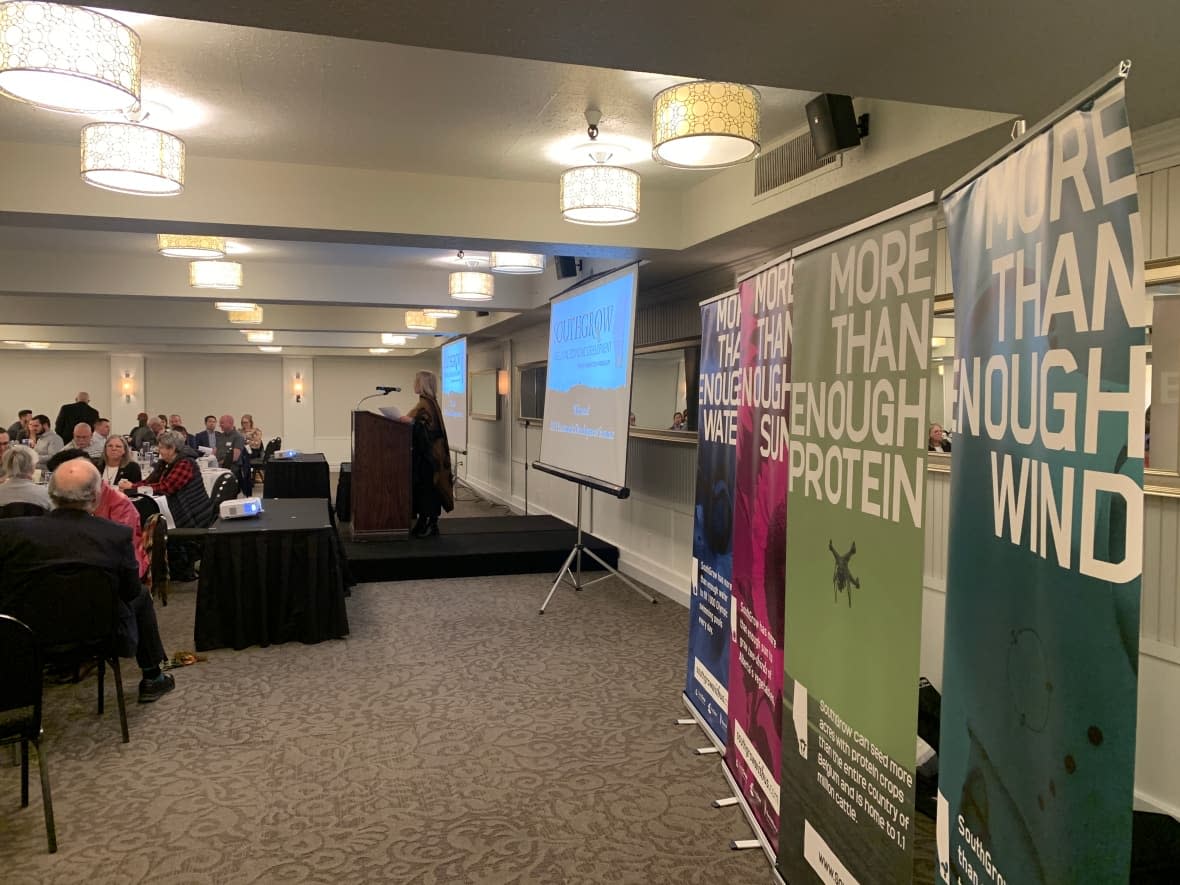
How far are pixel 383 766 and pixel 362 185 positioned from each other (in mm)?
2945

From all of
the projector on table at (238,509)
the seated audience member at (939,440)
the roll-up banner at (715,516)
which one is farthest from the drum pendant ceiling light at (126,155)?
the seated audience member at (939,440)

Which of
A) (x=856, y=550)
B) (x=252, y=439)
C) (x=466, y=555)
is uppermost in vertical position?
(x=856, y=550)

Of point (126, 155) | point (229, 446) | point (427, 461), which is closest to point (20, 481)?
point (126, 155)

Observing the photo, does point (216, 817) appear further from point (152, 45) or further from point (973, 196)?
point (973, 196)

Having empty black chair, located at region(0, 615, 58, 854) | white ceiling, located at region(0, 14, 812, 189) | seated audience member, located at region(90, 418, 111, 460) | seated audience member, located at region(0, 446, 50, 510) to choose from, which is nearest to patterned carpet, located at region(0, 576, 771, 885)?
empty black chair, located at region(0, 615, 58, 854)

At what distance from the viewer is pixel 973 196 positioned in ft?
4.65

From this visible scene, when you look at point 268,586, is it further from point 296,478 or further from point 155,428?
point 155,428

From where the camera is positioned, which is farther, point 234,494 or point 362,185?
point 234,494

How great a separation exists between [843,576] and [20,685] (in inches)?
95.1

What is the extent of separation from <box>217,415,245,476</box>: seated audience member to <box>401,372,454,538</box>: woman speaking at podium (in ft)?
10.3

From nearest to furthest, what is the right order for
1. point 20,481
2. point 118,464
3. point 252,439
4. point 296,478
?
point 20,481, point 118,464, point 296,478, point 252,439

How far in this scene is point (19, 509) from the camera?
3.66m

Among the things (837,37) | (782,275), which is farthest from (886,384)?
(837,37)

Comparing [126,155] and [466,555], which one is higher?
[126,155]
